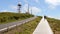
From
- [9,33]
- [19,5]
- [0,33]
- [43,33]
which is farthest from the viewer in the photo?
[19,5]

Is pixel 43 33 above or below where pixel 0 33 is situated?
below

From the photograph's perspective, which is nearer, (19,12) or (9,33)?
(9,33)

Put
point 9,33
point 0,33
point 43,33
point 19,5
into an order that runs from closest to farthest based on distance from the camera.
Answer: point 0,33
point 9,33
point 43,33
point 19,5

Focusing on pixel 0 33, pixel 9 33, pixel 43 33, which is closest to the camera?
pixel 0 33

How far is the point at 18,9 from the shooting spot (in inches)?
5640

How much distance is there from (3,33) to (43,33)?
16.0m

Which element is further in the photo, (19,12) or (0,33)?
(19,12)

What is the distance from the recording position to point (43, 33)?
43.4 metres

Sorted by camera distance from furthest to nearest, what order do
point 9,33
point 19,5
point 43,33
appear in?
point 19,5
point 43,33
point 9,33

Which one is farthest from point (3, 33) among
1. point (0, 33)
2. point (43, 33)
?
point (43, 33)

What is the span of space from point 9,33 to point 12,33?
0.69 m

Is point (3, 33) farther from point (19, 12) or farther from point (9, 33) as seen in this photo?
point (19, 12)

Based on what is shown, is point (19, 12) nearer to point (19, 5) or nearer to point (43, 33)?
point (19, 5)

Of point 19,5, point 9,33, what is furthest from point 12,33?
point 19,5
